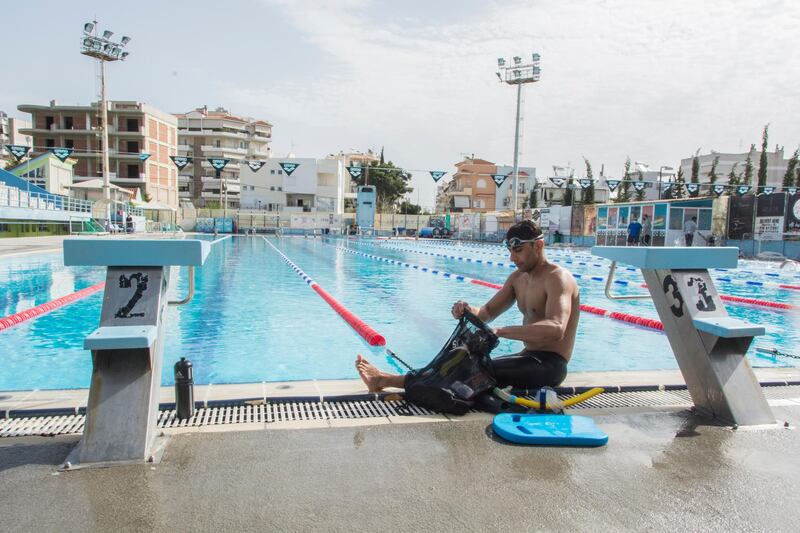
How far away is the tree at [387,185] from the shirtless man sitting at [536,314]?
77.4 metres

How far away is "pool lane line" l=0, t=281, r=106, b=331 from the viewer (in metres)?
7.62

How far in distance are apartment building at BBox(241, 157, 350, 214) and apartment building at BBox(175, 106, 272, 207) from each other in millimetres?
11400

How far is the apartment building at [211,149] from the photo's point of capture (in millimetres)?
82812

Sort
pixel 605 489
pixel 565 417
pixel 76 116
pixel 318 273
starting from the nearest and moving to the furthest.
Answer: pixel 605 489
pixel 565 417
pixel 318 273
pixel 76 116

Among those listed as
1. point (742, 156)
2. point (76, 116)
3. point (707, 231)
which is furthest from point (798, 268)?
point (742, 156)

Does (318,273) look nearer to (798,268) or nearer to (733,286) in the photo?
(733,286)

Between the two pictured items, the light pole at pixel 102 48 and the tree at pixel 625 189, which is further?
the tree at pixel 625 189

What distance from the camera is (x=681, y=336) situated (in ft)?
12.8

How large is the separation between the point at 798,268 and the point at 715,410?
19.2 metres

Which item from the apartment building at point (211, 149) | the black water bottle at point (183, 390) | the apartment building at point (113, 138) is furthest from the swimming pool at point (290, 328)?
the apartment building at point (211, 149)

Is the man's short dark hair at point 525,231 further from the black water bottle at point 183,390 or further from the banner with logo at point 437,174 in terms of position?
the banner with logo at point 437,174

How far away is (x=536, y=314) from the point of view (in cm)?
398

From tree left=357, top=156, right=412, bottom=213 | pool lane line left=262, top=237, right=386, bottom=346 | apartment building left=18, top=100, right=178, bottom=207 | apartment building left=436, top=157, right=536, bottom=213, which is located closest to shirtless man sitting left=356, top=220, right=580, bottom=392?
pool lane line left=262, top=237, right=386, bottom=346

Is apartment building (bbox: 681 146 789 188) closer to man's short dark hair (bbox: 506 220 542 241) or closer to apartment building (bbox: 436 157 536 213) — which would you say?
apartment building (bbox: 436 157 536 213)
